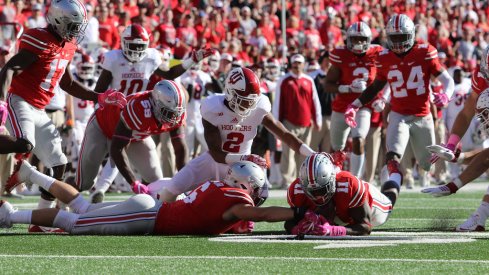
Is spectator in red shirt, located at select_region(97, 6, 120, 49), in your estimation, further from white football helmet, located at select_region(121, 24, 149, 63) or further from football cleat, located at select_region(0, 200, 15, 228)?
football cleat, located at select_region(0, 200, 15, 228)

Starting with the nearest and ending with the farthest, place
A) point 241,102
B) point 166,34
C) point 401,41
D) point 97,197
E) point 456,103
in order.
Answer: point 241,102, point 97,197, point 401,41, point 456,103, point 166,34

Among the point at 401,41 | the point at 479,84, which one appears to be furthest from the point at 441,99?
the point at 479,84

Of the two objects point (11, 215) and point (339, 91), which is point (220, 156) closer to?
point (11, 215)

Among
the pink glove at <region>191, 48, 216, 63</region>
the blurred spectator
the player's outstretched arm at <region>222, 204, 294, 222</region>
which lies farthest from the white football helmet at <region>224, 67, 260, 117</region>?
the blurred spectator

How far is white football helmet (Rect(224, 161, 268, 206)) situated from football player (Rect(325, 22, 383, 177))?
15.9 feet

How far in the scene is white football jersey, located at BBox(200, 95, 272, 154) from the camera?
834cm

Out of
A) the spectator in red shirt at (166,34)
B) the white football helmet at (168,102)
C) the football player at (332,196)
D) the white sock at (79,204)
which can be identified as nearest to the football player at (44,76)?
the white football helmet at (168,102)

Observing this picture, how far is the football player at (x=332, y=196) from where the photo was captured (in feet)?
22.8

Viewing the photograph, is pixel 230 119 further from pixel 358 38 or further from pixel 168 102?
pixel 358 38

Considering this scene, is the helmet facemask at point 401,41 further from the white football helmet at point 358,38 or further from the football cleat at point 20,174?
the football cleat at point 20,174

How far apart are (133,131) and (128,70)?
2078mm

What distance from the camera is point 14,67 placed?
8.20 m

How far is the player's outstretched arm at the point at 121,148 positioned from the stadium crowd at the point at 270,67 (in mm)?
17

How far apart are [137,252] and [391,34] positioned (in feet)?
16.6
